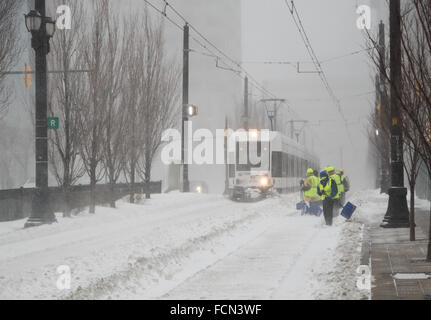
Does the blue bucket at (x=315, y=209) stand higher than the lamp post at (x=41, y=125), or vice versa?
the lamp post at (x=41, y=125)

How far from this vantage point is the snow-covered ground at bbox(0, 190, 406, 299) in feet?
28.9

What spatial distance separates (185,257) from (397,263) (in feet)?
13.1

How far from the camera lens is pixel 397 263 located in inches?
406

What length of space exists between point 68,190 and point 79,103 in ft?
8.96

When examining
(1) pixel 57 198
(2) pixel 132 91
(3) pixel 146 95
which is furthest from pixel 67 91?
(3) pixel 146 95

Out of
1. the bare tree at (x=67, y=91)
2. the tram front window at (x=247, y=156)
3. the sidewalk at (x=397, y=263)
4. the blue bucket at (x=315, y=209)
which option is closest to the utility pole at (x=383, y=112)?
the sidewalk at (x=397, y=263)

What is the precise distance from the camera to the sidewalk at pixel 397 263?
26.0 feet

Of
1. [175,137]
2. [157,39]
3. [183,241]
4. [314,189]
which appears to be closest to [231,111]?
[175,137]

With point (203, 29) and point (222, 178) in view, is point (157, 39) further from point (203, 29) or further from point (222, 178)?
point (203, 29)

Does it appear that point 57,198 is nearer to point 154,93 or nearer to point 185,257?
point 154,93

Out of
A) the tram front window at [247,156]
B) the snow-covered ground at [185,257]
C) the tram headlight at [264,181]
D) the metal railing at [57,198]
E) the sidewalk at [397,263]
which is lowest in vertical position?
the snow-covered ground at [185,257]

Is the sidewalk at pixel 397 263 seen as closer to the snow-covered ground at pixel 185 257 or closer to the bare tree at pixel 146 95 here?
the snow-covered ground at pixel 185 257

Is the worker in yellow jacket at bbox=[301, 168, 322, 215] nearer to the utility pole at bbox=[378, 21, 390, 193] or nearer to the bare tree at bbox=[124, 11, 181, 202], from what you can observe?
the utility pole at bbox=[378, 21, 390, 193]

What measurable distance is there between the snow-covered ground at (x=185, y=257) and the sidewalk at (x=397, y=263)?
0.31m
